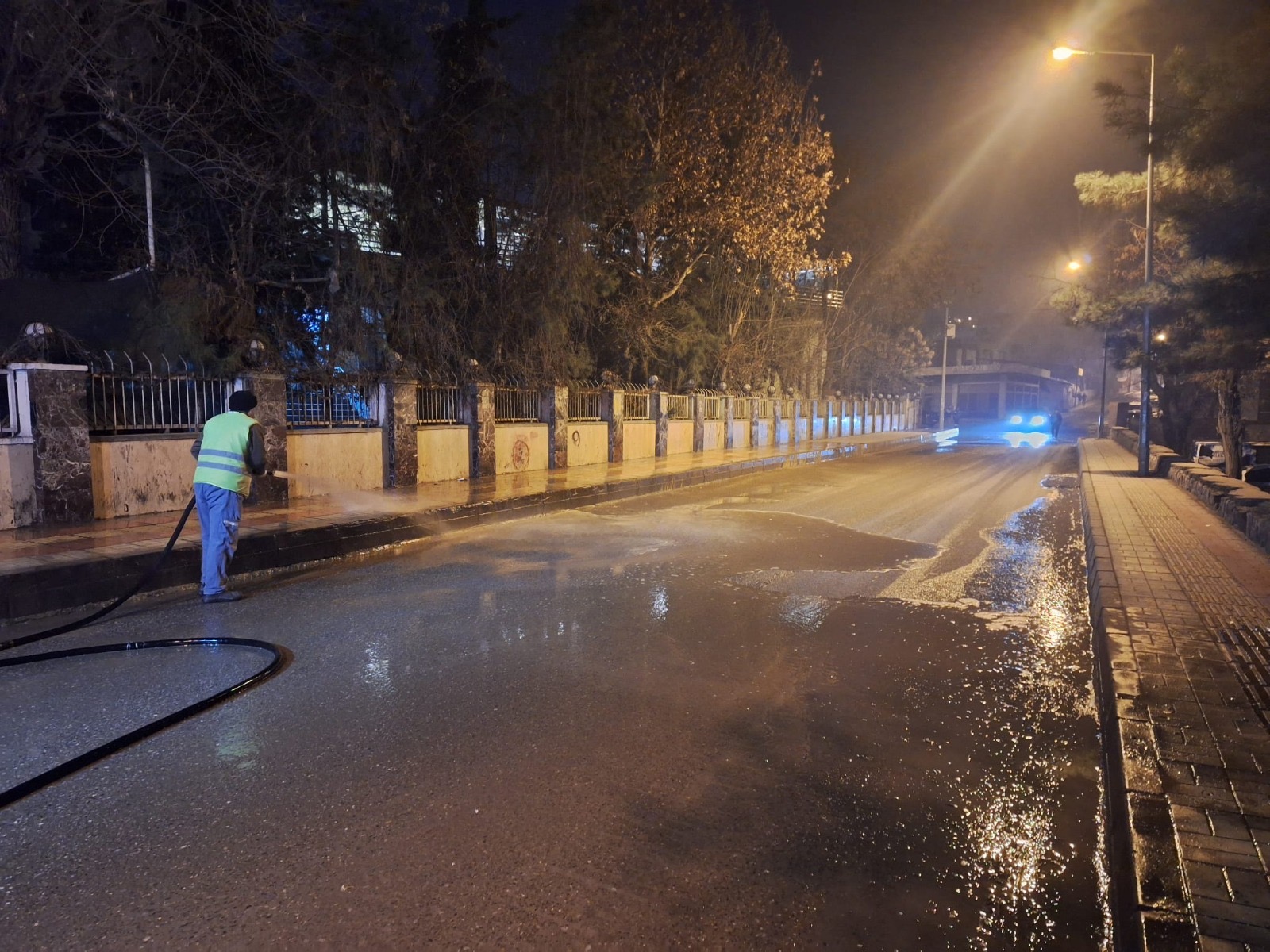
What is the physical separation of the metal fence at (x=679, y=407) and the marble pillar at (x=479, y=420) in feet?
30.4

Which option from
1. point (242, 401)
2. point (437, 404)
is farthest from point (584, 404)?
point (242, 401)

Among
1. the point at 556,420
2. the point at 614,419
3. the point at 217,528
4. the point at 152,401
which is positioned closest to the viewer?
the point at 217,528

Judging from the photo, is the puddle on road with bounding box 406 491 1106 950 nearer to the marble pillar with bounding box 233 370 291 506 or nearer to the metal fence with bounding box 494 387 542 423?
the marble pillar with bounding box 233 370 291 506

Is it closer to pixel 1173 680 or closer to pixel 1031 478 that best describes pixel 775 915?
pixel 1173 680

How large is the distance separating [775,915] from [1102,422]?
50.8 metres

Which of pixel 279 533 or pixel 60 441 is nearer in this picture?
pixel 279 533

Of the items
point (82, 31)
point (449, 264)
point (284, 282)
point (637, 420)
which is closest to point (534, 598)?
point (82, 31)

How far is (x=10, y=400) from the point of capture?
8891 millimetres

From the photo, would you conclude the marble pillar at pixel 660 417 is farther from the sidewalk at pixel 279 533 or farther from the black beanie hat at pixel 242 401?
the black beanie hat at pixel 242 401

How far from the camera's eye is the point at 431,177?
57.8ft

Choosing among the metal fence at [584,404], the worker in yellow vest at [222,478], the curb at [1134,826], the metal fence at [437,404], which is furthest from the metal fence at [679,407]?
the curb at [1134,826]

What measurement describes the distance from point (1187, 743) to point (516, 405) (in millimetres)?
15427

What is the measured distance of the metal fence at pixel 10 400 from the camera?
8859mm

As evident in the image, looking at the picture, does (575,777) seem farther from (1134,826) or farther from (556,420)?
(556,420)
